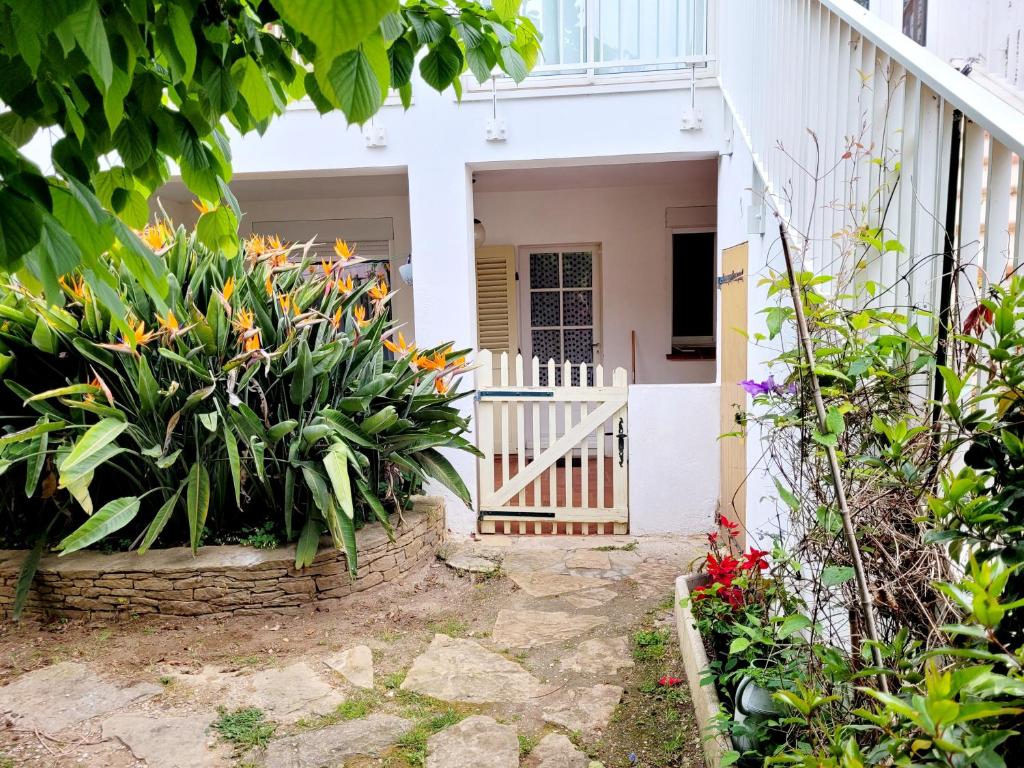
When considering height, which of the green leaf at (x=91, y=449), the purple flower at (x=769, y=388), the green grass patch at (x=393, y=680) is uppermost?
the purple flower at (x=769, y=388)

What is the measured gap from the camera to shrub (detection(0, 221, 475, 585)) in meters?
3.73

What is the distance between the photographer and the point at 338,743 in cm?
277

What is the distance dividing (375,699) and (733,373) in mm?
3057

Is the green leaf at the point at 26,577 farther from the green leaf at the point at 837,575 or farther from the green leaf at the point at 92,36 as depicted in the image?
the green leaf at the point at 837,575

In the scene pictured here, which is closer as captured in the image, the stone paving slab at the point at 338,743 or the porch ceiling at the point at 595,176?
the stone paving slab at the point at 338,743

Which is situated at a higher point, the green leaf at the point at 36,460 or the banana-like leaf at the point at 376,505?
the green leaf at the point at 36,460

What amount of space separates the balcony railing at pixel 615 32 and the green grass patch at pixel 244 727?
451cm

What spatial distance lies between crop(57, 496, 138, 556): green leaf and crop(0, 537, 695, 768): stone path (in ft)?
1.90

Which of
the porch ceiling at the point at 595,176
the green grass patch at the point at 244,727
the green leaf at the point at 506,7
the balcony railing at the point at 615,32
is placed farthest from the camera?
the porch ceiling at the point at 595,176

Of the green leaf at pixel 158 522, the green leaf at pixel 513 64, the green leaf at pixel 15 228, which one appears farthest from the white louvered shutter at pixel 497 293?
the green leaf at pixel 15 228

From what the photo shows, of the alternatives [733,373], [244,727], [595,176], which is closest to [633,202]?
[595,176]

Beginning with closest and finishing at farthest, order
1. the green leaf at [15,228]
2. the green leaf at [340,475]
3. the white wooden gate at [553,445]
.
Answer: the green leaf at [15,228] → the green leaf at [340,475] → the white wooden gate at [553,445]

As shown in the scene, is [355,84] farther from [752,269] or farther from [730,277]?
[730,277]

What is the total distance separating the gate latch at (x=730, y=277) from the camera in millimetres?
4492
